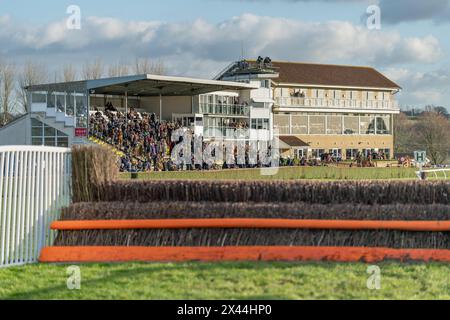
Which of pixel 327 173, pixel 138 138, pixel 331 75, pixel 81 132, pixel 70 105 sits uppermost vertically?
pixel 331 75

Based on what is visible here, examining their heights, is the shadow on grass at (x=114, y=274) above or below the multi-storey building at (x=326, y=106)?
below

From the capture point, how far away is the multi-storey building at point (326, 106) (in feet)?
269

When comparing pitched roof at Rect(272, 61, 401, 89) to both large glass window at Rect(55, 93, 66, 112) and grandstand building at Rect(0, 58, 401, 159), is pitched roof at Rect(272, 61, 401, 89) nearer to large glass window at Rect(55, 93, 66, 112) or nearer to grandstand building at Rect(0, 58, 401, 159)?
grandstand building at Rect(0, 58, 401, 159)

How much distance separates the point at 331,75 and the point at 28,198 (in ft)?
278

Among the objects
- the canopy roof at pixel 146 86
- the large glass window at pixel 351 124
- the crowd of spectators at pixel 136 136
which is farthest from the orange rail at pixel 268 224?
the large glass window at pixel 351 124

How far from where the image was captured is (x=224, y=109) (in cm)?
6544

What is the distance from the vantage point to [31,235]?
35.8 ft

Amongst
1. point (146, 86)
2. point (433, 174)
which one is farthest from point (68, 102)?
point (433, 174)

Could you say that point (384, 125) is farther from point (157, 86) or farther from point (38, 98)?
point (38, 98)

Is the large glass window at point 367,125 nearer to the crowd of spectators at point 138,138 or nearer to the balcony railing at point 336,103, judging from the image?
the balcony railing at point 336,103

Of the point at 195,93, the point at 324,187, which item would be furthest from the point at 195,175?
the point at 324,187

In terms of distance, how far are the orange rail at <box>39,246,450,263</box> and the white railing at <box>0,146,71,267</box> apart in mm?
975

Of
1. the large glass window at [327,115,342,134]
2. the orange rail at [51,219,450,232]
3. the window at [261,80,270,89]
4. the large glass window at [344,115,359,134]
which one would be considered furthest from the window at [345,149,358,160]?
the orange rail at [51,219,450,232]

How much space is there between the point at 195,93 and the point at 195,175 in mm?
24086
